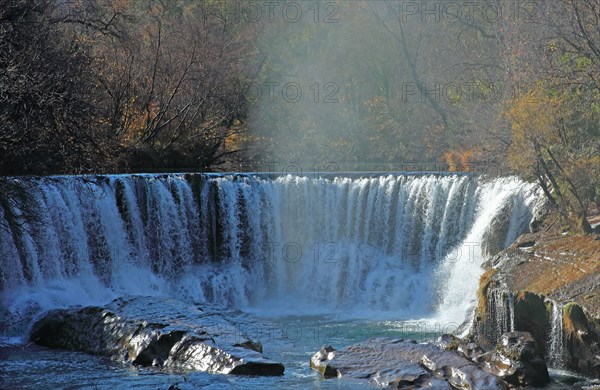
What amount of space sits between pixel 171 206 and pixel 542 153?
320 inches

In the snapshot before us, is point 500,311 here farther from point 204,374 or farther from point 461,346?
point 204,374

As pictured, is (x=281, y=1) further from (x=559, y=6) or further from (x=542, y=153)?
(x=542, y=153)

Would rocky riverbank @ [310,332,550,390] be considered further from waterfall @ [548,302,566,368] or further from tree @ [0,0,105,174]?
tree @ [0,0,105,174]

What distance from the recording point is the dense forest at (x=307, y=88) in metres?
16.5

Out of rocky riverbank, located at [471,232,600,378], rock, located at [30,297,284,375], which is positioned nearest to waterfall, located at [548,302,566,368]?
rocky riverbank, located at [471,232,600,378]

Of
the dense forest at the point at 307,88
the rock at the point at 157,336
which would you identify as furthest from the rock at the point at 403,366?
the dense forest at the point at 307,88

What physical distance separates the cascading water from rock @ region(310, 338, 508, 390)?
449 centimetres

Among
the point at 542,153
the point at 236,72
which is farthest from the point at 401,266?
the point at 236,72

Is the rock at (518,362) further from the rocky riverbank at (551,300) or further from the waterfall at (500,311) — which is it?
the waterfall at (500,311)

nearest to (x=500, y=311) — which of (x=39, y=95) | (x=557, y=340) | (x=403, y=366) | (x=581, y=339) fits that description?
(x=557, y=340)

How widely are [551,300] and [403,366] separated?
2403 mm

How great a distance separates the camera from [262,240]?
72.7ft

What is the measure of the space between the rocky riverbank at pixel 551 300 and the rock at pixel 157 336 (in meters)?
3.58

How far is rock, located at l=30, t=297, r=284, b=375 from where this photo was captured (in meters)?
13.0
